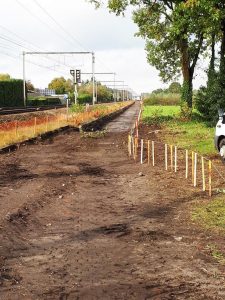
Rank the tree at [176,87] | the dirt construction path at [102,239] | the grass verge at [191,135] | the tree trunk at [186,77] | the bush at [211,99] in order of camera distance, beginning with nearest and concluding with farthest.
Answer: the dirt construction path at [102,239] < the grass verge at [191,135] < the bush at [211,99] < the tree trunk at [186,77] < the tree at [176,87]

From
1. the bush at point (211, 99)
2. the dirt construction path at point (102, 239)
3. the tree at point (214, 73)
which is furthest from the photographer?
the bush at point (211, 99)

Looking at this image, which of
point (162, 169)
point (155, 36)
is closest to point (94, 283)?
point (162, 169)

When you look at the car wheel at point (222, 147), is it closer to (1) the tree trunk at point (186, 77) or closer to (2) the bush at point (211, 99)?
(2) the bush at point (211, 99)

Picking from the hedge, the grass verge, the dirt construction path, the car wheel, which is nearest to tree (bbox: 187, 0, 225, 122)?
the grass verge

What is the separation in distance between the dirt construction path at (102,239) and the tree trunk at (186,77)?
23.2m

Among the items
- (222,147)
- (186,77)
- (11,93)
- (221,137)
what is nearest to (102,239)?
(222,147)

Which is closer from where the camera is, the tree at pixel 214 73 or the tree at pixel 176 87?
the tree at pixel 214 73

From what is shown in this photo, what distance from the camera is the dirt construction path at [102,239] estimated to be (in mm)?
5570

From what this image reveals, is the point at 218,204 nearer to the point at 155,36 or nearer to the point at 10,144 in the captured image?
the point at 10,144

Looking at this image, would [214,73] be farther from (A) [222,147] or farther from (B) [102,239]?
(B) [102,239]

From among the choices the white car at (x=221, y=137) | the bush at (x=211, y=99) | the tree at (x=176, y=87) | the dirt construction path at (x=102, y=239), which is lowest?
the dirt construction path at (x=102, y=239)

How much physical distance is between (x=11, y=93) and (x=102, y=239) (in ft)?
192

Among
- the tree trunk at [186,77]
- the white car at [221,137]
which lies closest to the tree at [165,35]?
the tree trunk at [186,77]

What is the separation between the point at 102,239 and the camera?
24.4 ft
